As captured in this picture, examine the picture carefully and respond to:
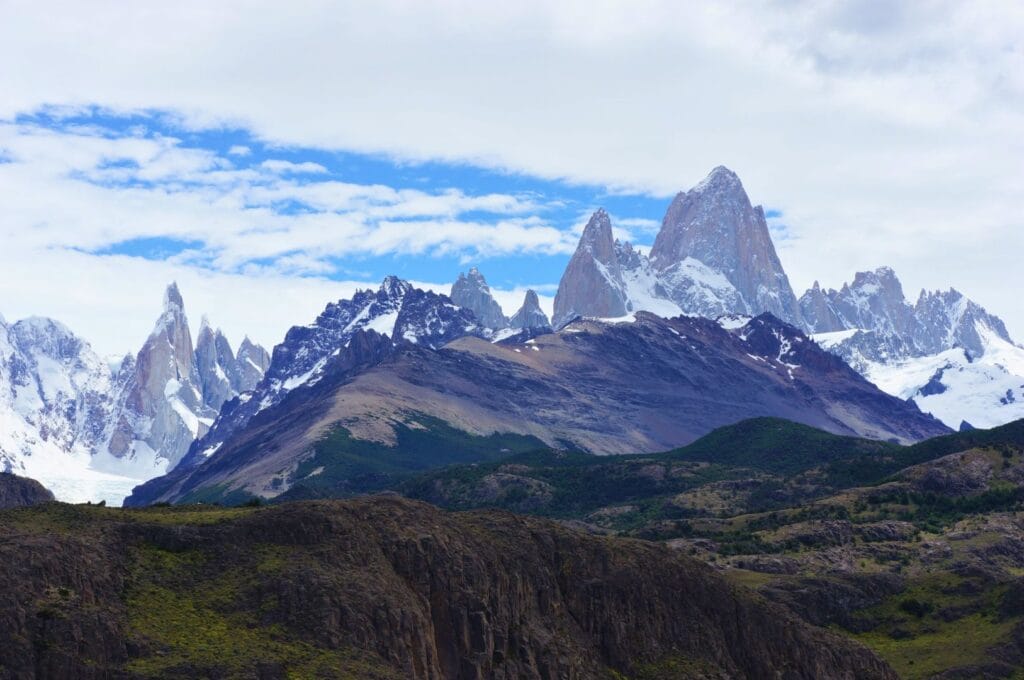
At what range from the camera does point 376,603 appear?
143 metres

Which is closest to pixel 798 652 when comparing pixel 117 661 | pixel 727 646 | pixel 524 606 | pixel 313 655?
pixel 727 646

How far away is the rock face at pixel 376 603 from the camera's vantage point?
129 m

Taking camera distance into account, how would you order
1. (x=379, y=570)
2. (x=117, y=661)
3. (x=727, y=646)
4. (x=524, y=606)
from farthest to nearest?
(x=727, y=646)
(x=524, y=606)
(x=379, y=570)
(x=117, y=661)

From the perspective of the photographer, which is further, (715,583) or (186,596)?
(715,583)

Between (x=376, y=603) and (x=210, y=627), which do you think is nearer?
(x=210, y=627)

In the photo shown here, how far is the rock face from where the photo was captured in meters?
129

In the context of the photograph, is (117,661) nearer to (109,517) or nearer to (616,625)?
(109,517)

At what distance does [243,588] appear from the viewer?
142 m

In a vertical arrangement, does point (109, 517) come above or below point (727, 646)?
above

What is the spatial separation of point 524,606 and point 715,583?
91.5ft

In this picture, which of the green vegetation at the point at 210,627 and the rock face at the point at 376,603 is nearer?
the green vegetation at the point at 210,627

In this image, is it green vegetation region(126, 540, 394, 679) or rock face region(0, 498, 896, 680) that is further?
rock face region(0, 498, 896, 680)

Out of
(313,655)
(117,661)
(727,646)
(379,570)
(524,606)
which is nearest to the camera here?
(117,661)

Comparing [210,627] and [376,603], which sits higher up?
[376,603]
